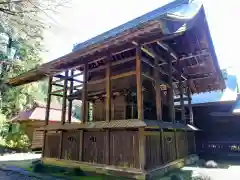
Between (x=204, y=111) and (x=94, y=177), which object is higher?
(x=204, y=111)

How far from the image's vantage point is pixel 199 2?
25.1ft

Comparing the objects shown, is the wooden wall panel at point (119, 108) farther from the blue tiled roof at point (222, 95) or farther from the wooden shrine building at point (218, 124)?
the blue tiled roof at point (222, 95)

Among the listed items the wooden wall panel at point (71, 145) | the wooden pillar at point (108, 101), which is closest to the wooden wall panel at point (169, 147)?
the wooden pillar at point (108, 101)

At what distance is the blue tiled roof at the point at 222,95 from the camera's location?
12359 millimetres

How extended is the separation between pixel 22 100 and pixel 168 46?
54.8 feet

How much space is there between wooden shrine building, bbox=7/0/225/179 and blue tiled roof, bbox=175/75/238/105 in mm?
927

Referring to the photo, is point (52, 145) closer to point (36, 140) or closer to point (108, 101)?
point (108, 101)

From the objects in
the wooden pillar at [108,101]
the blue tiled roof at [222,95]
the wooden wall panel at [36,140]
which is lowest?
the wooden wall panel at [36,140]

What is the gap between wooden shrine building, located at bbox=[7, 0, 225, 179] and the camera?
585 cm

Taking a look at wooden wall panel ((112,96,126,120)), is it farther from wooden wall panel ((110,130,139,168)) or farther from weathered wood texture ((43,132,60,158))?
wooden wall panel ((110,130,139,168))

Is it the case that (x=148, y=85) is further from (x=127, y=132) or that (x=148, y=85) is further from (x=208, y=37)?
(x=127, y=132)

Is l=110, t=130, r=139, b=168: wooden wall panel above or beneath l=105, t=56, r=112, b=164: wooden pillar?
beneath

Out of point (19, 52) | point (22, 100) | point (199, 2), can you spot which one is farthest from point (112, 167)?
point (19, 52)

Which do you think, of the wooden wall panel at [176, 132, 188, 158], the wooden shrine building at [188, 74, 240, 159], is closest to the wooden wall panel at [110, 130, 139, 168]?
the wooden wall panel at [176, 132, 188, 158]
